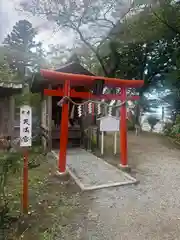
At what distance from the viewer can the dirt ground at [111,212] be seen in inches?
129

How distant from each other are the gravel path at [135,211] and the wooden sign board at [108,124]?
208 centimetres

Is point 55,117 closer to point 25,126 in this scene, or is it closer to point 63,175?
point 63,175

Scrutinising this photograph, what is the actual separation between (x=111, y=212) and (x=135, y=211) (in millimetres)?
421

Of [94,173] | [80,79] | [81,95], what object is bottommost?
[94,173]

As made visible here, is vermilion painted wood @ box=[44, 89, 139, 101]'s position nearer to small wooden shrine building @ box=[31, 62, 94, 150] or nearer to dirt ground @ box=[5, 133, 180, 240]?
dirt ground @ box=[5, 133, 180, 240]

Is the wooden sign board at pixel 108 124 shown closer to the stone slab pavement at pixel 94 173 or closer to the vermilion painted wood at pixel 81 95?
the stone slab pavement at pixel 94 173

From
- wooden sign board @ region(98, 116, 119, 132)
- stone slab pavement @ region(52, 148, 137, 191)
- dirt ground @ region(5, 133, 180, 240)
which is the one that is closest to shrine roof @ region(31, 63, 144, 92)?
wooden sign board @ region(98, 116, 119, 132)

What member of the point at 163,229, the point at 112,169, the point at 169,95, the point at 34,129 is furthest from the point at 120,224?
the point at 169,95

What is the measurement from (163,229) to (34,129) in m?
8.75

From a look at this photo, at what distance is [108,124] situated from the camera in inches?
318

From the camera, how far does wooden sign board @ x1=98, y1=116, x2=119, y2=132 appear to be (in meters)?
8.04

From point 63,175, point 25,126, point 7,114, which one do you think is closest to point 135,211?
point 63,175

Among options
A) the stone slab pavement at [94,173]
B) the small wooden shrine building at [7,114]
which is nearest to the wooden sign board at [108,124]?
the stone slab pavement at [94,173]

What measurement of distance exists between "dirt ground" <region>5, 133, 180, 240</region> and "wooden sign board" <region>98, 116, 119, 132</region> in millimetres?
2280
